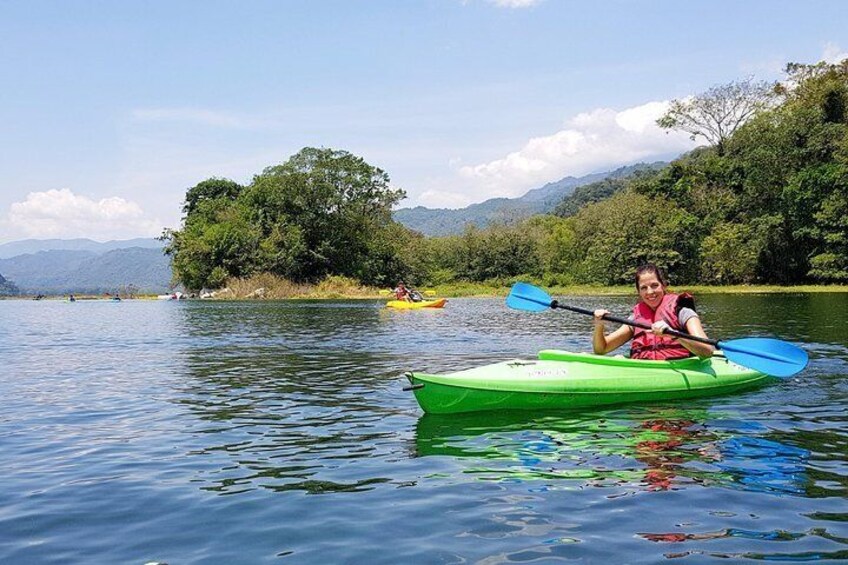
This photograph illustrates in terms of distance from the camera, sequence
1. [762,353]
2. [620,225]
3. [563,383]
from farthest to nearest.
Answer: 1. [620,225]
2. [762,353]
3. [563,383]

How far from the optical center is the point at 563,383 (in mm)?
8781

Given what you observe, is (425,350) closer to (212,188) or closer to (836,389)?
(836,389)

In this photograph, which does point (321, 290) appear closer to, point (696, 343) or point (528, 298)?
point (528, 298)

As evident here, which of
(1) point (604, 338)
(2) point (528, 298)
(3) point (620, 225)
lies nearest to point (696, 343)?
(1) point (604, 338)

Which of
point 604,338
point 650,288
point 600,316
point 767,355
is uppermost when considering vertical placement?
point 650,288

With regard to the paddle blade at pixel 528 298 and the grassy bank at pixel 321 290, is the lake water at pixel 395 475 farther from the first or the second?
the grassy bank at pixel 321 290

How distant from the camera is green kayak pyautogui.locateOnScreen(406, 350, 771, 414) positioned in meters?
8.42

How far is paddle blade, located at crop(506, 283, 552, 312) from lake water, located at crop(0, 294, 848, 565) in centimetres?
209

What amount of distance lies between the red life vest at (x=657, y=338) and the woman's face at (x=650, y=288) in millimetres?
187

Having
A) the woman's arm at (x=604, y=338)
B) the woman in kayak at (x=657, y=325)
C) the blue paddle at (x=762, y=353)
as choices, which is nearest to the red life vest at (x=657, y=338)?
the woman in kayak at (x=657, y=325)

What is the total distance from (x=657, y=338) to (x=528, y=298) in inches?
78.6

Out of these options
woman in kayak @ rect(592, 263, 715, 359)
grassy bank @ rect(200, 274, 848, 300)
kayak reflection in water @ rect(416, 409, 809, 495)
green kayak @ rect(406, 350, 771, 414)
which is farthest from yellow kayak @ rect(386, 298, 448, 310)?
kayak reflection in water @ rect(416, 409, 809, 495)

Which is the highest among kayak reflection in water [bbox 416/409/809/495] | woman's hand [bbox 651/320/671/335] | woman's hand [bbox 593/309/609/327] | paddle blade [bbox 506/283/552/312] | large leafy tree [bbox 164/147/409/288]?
large leafy tree [bbox 164/147/409/288]

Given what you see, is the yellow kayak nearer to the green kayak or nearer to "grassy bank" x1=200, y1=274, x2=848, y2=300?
"grassy bank" x1=200, y1=274, x2=848, y2=300
